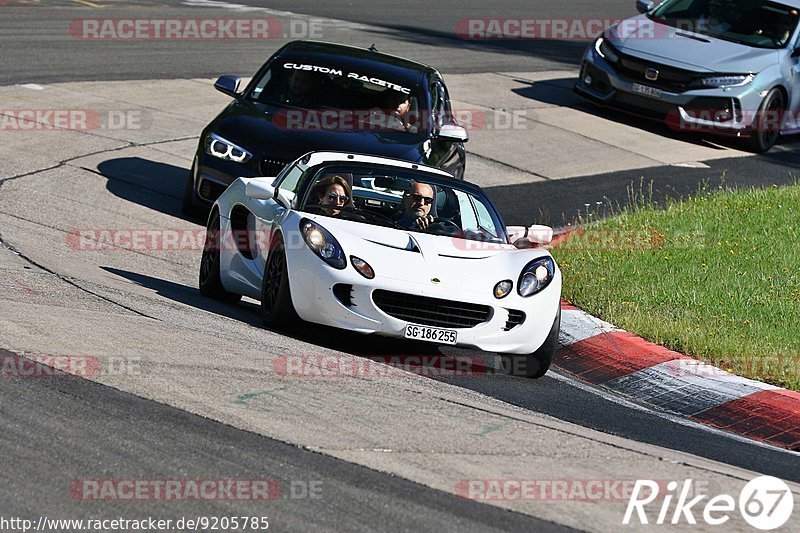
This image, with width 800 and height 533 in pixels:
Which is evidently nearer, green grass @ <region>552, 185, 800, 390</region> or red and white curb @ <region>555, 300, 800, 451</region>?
red and white curb @ <region>555, 300, 800, 451</region>

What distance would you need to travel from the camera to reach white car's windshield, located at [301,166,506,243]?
953 centimetres

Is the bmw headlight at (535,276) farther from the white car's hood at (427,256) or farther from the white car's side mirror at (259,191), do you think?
the white car's side mirror at (259,191)

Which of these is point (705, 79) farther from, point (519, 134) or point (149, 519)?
point (149, 519)

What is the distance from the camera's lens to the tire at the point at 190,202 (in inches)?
513

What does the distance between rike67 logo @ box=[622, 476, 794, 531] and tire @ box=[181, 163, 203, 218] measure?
7.53 metres

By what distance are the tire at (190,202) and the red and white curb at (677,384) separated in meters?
4.23

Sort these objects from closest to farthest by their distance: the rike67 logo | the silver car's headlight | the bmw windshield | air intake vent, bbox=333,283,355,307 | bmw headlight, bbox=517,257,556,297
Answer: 1. the rike67 logo
2. air intake vent, bbox=333,283,355,307
3. bmw headlight, bbox=517,257,556,297
4. the bmw windshield
5. the silver car's headlight

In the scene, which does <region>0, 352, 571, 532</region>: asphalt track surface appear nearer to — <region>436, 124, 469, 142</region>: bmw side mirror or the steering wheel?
the steering wheel

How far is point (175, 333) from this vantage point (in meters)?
8.15

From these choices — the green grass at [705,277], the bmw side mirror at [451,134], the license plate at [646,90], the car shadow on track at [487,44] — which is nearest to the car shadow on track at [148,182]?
the bmw side mirror at [451,134]

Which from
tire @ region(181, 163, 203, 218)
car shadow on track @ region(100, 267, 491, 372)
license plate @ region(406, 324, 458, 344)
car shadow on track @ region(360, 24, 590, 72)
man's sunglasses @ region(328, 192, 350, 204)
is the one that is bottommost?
car shadow on track @ region(360, 24, 590, 72)

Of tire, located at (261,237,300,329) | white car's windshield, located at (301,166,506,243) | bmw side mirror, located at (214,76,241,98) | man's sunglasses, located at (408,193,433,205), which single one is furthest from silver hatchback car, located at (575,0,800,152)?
tire, located at (261,237,300,329)

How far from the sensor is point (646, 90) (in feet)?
63.3

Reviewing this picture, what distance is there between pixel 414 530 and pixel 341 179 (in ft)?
15.2
